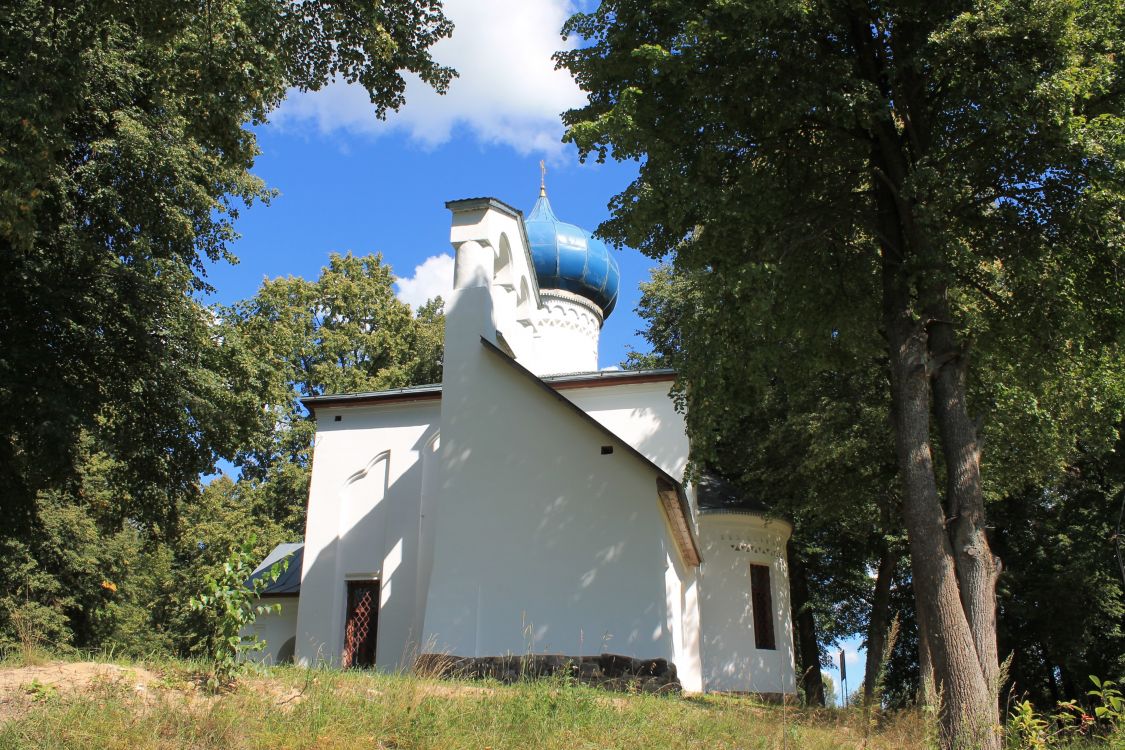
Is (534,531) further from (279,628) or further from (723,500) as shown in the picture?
(279,628)

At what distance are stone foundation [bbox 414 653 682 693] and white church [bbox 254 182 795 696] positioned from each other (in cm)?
23

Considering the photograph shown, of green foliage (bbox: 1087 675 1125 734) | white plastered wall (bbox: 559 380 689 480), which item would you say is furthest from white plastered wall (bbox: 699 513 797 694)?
green foliage (bbox: 1087 675 1125 734)

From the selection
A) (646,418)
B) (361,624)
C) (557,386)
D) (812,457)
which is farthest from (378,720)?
(812,457)

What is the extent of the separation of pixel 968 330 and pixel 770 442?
26.6 feet

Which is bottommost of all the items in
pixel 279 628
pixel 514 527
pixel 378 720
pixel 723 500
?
pixel 378 720

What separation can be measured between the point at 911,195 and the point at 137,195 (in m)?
10.5

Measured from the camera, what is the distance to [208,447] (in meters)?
14.3

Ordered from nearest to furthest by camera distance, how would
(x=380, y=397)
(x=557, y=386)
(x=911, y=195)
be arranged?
1. (x=911, y=195)
2. (x=380, y=397)
3. (x=557, y=386)

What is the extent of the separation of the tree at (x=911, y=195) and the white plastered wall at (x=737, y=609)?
286 inches

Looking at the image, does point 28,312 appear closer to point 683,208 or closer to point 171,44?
point 171,44

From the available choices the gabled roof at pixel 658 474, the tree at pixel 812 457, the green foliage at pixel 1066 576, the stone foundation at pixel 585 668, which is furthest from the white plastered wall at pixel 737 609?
the stone foundation at pixel 585 668

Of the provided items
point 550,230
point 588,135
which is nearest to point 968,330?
point 588,135

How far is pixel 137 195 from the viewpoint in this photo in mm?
12398

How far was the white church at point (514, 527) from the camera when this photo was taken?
12.4m
